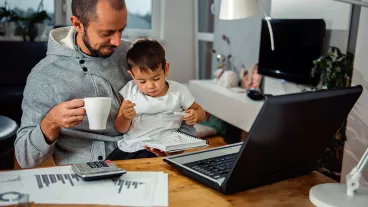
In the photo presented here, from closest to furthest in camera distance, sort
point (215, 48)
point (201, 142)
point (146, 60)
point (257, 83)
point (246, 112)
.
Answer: point (201, 142)
point (146, 60)
point (246, 112)
point (257, 83)
point (215, 48)

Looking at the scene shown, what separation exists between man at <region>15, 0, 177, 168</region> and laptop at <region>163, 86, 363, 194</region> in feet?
1.66

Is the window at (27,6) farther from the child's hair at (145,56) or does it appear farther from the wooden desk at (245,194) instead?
the wooden desk at (245,194)

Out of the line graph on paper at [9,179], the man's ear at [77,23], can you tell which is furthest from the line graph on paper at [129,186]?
the man's ear at [77,23]

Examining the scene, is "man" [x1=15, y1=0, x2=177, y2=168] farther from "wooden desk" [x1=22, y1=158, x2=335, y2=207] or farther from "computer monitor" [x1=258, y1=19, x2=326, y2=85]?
"computer monitor" [x1=258, y1=19, x2=326, y2=85]

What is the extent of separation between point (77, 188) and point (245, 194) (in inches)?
15.8

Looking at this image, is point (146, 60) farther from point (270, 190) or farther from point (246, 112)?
point (246, 112)

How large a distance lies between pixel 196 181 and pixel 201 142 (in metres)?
0.28

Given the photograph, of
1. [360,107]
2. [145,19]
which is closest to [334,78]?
[360,107]

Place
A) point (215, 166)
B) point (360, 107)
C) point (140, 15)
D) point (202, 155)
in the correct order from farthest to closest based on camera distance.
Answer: point (140, 15), point (360, 107), point (202, 155), point (215, 166)

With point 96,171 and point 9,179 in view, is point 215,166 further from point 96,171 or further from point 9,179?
point 9,179

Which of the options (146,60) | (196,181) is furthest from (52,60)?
(196,181)

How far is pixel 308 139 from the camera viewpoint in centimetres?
99

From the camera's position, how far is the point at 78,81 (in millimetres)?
1547

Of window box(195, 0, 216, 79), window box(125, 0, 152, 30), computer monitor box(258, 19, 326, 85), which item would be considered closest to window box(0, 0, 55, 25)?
window box(125, 0, 152, 30)
